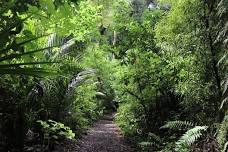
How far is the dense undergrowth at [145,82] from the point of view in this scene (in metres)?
6.23

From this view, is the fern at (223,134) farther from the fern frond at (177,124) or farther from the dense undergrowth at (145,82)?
the fern frond at (177,124)

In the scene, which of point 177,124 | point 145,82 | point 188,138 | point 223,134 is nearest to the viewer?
point 223,134

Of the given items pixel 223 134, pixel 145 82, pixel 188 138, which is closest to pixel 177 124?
pixel 188 138

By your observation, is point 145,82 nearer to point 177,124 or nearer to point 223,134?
point 177,124

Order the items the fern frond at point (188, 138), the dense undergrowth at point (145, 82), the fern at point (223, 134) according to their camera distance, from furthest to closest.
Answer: the fern frond at point (188, 138) < the dense undergrowth at point (145, 82) < the fern at point (223, 134)

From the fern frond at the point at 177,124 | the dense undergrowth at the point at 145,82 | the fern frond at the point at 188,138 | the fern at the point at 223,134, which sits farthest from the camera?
the fern frond at the point at 177,124

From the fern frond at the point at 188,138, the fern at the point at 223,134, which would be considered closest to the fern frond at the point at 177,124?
the fern frond at the point at 188,138

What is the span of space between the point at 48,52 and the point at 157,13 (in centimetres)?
488

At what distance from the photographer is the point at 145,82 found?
34.5ft

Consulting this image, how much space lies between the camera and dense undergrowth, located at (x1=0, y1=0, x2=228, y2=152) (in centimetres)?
623

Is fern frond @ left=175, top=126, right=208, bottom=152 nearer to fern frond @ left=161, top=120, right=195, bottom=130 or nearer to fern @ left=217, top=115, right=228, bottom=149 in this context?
fern @ left=217, top=115, right=228, bottom=149

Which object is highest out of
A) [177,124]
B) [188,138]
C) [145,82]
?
[145,82]

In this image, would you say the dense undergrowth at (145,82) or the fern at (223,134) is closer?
the fern at (223,134)

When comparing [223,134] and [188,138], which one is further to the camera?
[188,138]
